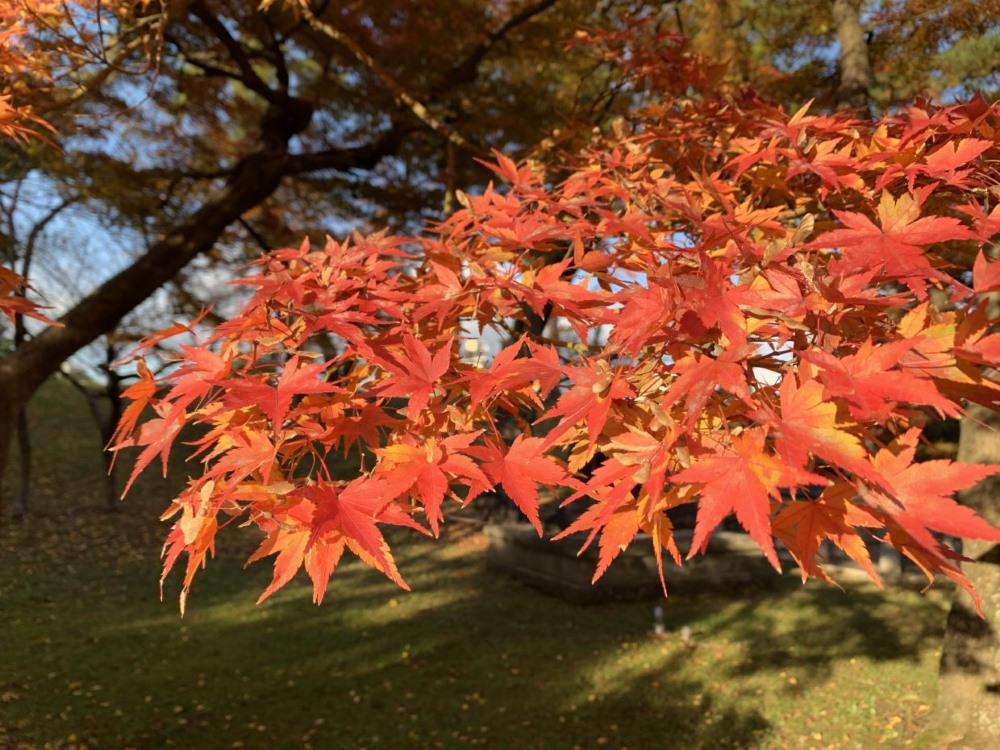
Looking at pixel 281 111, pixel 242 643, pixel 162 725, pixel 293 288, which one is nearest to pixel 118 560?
pixel 242 643

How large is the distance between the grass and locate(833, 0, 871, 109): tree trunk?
365 cm

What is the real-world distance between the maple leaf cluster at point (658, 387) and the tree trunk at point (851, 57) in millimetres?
2977

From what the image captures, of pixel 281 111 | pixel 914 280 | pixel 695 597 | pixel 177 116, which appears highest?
pixel 177 116

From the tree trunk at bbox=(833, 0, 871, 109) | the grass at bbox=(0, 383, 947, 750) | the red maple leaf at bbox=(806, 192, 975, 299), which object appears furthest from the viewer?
the tree trunk at bbox=(833, 0, 871, 109)

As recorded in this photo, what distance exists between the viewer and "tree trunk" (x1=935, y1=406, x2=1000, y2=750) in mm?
3193

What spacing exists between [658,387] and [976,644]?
3.28 m

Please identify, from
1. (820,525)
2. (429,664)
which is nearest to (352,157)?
(429,664)

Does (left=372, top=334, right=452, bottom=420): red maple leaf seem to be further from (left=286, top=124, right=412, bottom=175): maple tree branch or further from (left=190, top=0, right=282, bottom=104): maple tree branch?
(left=286, top=124, right=412, bottom=175): maple tree branch

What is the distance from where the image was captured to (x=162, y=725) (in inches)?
169

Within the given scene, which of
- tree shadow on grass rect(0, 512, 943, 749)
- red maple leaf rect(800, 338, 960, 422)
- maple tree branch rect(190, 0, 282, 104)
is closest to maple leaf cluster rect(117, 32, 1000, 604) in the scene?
red maple leaf rect(800, 338, 960, 422)

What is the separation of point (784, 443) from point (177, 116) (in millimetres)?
9041

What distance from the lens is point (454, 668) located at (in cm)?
507

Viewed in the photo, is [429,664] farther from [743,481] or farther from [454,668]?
[743,481]

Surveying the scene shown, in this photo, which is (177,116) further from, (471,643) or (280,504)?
(280,504)
